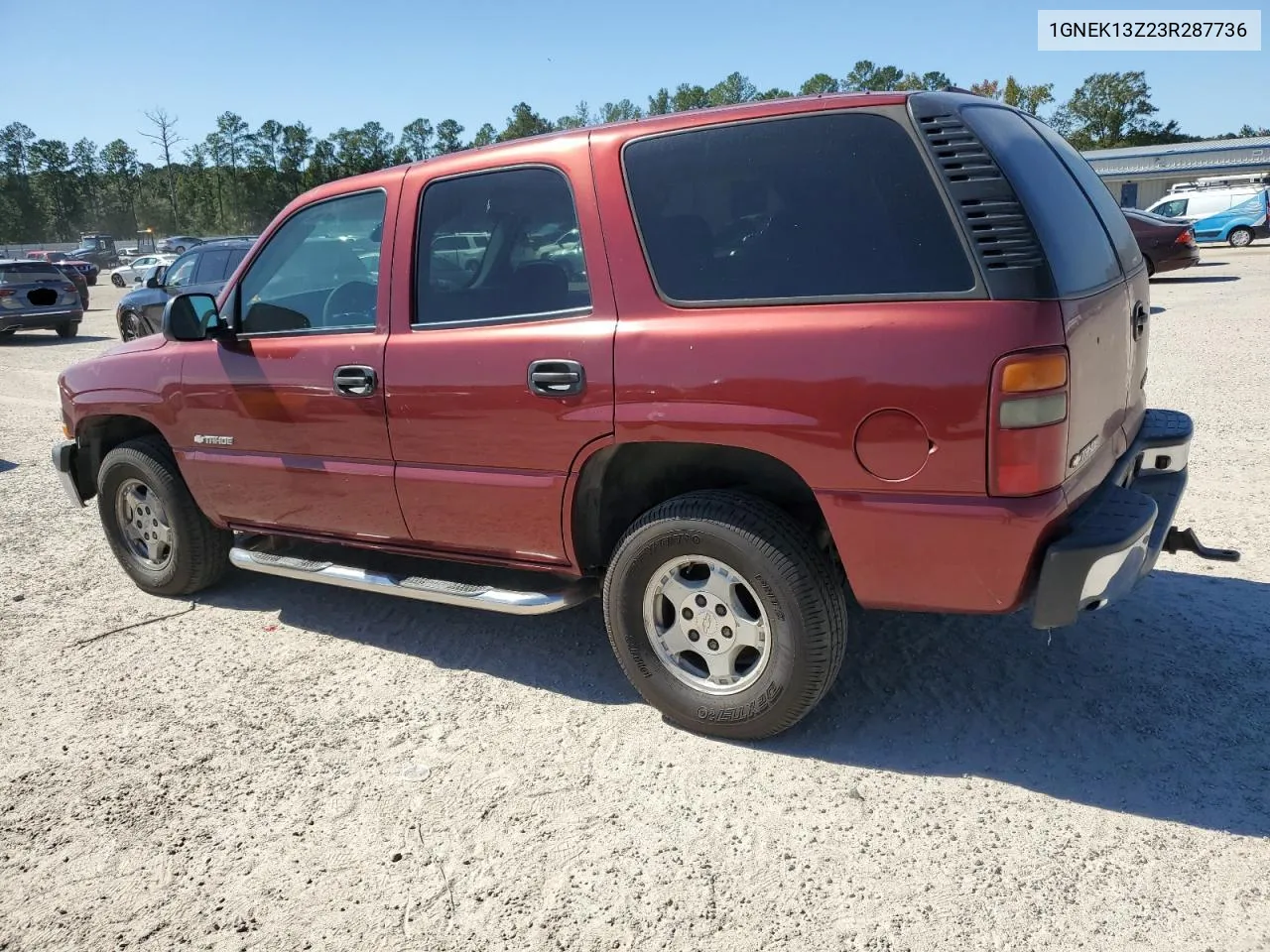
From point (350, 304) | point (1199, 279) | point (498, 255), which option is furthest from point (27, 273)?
point (1199, 279)

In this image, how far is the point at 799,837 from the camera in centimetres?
276

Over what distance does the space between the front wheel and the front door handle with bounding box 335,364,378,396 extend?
31698 millimetres

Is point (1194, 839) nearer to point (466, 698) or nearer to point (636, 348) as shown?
point (636, 348)

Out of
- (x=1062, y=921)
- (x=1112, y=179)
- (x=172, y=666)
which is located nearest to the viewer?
(x=1062, y=921)

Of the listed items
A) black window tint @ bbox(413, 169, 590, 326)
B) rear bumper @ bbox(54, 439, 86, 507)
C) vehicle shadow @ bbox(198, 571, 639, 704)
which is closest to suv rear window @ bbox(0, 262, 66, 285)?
rear bumper @ bbox(54, 439, 86, 507)

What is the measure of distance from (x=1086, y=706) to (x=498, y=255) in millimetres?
2652

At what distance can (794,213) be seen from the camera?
2.92 metres

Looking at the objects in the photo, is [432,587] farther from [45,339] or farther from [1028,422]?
[45,339]

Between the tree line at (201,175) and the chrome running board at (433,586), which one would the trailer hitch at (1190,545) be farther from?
the tree line at (201,175)

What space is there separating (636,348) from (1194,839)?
2132 millimetres

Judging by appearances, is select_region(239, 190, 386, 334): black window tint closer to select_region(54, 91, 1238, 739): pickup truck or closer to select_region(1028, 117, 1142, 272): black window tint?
select_region(54, 91, 1238, 739): pickup truck

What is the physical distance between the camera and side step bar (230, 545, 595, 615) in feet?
11.7

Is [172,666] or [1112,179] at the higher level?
[1112,179]

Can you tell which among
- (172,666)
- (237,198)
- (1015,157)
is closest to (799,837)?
(1015,157)
